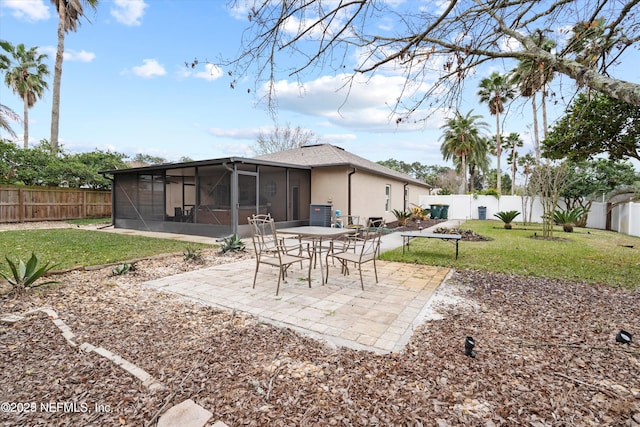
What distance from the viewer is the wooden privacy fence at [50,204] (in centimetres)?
1359

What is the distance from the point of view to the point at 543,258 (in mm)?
6801

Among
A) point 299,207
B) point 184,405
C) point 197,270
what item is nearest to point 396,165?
point 299,207

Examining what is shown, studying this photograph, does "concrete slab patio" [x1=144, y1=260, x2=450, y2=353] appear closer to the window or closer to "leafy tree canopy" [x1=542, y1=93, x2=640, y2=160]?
"leafy tree canopy" [x1=542, y1=93, x2=640, y2=160]

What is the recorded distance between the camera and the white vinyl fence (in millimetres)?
12234

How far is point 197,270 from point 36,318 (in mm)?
2419

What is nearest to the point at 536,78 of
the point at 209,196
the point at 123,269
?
the point at 123,269

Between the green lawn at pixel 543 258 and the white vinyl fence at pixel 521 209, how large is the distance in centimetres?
455

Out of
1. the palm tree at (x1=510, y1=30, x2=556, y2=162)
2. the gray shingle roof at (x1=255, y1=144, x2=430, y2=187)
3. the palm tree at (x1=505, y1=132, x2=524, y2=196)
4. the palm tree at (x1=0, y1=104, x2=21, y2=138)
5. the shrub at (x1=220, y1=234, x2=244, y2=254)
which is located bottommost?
the shrub at (x1=220, y1=234, x2=244, y2=254)

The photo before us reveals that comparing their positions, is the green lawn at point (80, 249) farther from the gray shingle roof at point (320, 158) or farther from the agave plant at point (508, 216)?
the agave plant at point (508, 216)

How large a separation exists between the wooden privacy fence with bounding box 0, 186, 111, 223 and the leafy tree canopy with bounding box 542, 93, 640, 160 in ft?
65.1

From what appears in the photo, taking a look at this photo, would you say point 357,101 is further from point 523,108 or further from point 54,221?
point 54,221

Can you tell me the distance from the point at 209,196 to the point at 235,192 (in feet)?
5.01

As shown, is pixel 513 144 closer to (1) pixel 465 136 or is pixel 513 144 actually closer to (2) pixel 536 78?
(1) pixel 465 136

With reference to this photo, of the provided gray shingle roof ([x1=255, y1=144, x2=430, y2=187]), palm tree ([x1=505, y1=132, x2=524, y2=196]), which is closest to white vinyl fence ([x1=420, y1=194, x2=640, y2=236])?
gray shingle roof ([x1=255, y1=144, x2=430, y2=187])
